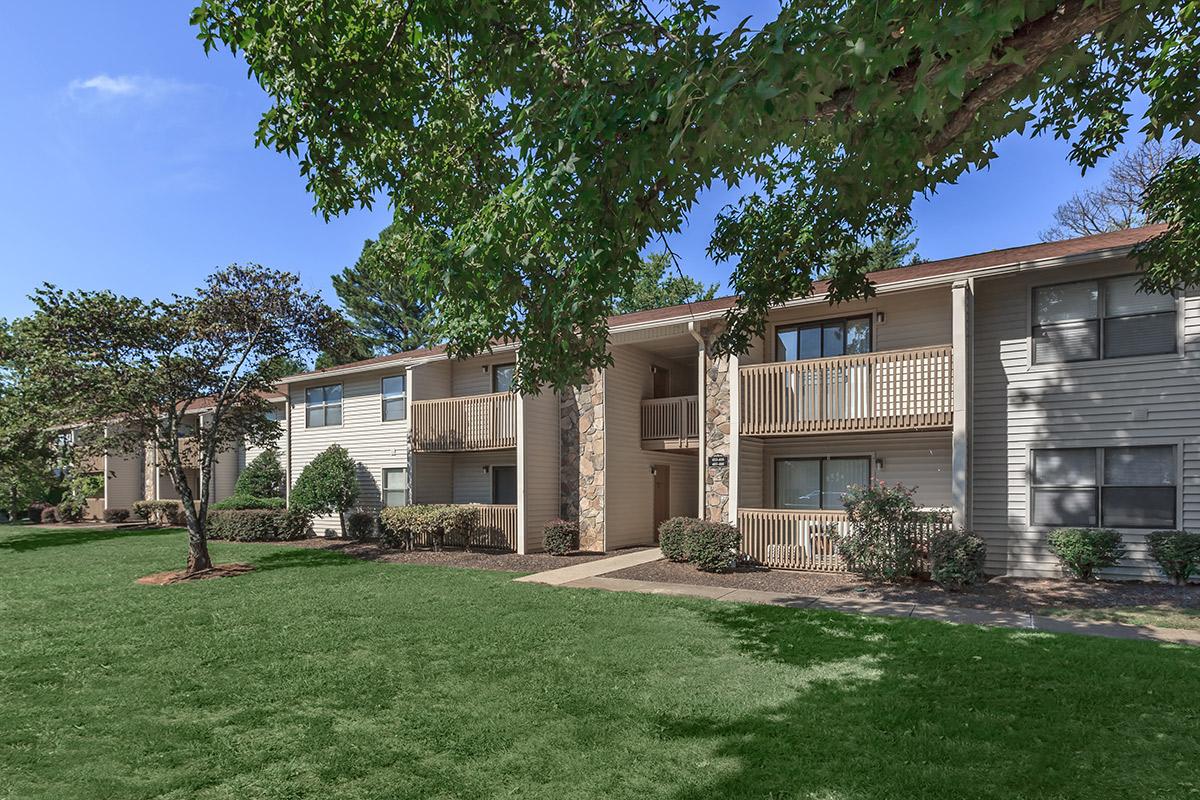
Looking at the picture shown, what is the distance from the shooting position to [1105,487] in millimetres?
11125

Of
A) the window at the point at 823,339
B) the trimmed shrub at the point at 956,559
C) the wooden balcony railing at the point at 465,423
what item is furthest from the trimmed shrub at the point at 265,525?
the trimmed shrub at the point at 956,559

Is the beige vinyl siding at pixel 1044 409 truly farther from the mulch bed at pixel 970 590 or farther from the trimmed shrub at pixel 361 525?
the trimmed shrub at pixel 361 525

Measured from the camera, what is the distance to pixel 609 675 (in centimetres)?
618

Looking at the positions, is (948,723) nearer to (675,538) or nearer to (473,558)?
(675,538)

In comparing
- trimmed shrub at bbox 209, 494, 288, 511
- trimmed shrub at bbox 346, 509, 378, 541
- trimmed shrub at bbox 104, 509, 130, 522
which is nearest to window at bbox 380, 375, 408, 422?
trimmed shrub at bbox 346, 509, 378, 541

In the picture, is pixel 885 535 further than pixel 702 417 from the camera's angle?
No

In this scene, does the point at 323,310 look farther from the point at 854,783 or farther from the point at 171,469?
the point at 854,783

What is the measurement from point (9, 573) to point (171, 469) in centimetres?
473

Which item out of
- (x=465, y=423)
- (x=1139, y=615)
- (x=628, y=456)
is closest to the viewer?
(x=1139, y=615)

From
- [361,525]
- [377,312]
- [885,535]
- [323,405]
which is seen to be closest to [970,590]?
[885,535]

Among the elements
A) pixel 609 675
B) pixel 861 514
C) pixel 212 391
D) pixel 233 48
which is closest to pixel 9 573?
pixel 212 391

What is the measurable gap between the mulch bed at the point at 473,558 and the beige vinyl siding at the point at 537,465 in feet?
3.00

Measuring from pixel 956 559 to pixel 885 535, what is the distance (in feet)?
3.49

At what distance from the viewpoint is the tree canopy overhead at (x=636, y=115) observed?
383cm
